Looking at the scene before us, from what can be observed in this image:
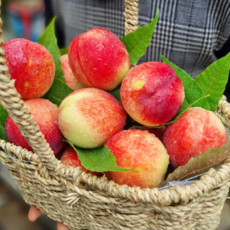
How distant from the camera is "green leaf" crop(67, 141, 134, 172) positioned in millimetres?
382

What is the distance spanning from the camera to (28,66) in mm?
469

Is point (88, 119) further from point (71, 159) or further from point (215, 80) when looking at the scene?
point (215, 80)

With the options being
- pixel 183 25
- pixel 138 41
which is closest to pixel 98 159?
pixel 138 41

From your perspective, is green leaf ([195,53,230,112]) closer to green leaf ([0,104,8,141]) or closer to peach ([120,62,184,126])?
peach ([120,62,184,126])

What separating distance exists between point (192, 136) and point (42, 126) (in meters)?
0.28

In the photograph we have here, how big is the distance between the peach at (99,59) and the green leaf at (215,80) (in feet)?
0.60

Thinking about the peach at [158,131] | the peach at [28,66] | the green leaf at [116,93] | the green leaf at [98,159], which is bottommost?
the peach at [158,131]

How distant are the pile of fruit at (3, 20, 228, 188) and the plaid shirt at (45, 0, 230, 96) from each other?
412 millimetres

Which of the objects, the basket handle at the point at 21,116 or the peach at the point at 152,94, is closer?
the basket handle at the point at 21,116

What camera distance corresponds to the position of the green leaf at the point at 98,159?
38 cm

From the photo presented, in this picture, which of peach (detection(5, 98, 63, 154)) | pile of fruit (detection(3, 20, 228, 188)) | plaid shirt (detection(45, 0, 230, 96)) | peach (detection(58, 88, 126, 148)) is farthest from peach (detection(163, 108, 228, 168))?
plaid shirt (detection(45, 0, 230, 96))

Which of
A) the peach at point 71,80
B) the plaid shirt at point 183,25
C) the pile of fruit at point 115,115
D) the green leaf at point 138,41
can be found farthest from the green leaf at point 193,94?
the plaid shirt at point 183,25

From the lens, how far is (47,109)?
0.48m

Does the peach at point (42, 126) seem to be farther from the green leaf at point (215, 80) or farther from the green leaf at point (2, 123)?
the green leaf at point (215, 80)
